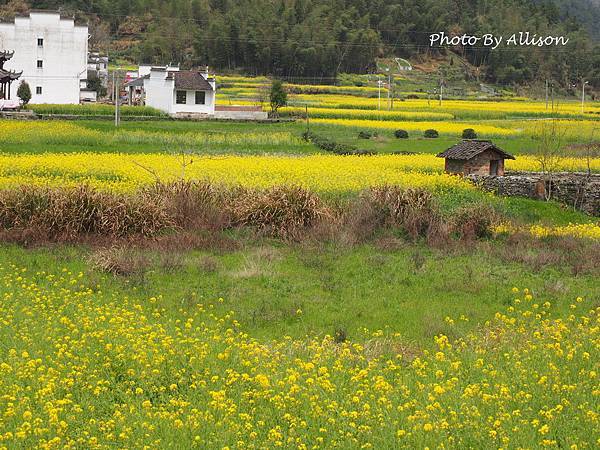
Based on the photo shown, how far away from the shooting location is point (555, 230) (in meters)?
22.0

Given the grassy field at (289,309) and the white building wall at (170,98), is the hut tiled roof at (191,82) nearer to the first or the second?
the white building wall at (170,98)

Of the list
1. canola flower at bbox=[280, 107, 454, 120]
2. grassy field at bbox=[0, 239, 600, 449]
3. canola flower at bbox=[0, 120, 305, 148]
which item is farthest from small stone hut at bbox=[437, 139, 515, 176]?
canola flower at bbox=[280, 107, 454, 120]

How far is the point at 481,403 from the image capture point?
8625mm

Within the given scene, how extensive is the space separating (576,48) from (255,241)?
128011mm

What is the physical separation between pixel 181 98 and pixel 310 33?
55.8m

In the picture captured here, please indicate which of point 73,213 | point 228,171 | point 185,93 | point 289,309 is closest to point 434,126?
point 185,93

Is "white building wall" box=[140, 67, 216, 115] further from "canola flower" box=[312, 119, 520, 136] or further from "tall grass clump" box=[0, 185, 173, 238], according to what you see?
"tall grass clump" box=[0, 185, 173, 238]

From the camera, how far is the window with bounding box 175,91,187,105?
204ft

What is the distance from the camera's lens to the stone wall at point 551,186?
26.4 metres

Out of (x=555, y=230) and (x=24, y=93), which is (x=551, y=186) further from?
(x=24, y=93)

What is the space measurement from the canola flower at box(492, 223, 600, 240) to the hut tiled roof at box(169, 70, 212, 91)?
4202 centimetres

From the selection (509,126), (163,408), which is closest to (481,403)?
(163,408)

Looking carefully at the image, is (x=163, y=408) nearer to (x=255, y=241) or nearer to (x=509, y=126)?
(x=255, y=241)

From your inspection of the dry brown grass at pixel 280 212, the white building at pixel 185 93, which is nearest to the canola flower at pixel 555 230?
the dry brown grass at pixel 280 212
